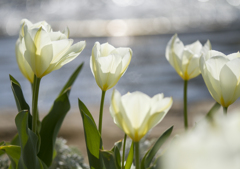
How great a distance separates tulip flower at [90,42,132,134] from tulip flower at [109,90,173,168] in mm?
113

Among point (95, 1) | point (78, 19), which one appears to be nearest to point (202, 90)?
point (78, 19)

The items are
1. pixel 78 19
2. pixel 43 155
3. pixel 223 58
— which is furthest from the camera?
pixel 78 19

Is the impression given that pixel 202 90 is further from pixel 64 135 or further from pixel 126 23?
pixel 126 23

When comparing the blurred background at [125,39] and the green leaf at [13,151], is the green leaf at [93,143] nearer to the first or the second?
the green leaf at [13,151]

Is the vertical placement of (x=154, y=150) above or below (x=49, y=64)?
below

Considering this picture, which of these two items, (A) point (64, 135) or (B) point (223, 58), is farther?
(A) point (64, 135)

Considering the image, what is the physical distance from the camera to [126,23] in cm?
724

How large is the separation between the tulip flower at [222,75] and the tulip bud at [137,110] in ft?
0.34

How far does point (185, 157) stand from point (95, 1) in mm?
10458

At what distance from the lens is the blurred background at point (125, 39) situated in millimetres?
2285

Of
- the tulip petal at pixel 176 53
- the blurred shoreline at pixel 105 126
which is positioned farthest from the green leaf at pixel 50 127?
the blurred shoreline at pixel 105 126

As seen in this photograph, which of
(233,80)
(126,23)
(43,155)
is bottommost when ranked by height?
(126,23)

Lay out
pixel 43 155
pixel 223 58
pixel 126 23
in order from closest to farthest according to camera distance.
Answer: pixel 223 58 < pixel 43 155 < pixel 126 23

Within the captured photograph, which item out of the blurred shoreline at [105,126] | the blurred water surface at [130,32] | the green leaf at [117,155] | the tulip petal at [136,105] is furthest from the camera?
the blurred water surface at [130,32]
